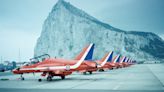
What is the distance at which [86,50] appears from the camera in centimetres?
3600

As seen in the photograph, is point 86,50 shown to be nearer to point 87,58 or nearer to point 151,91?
point 87,58

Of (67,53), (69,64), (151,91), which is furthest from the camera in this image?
(67,53)

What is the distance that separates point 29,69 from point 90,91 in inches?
606

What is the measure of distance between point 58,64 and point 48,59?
202 cm

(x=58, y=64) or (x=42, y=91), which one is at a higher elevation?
(x=58, y=64)

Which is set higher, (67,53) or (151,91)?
(67,53)

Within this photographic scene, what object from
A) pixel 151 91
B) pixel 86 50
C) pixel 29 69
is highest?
pixel 86 50

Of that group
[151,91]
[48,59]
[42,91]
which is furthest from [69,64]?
[151,91]

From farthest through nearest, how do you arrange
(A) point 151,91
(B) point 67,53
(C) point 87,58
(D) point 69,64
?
1. (B) point 67,53
2. (C) point 87,58
3. (D) point 69,64
4. (A) point 151,91

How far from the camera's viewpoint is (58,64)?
30.0 metres

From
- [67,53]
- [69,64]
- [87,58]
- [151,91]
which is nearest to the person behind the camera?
[151,91]

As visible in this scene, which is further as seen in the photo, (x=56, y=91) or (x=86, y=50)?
(x=86, y=50)

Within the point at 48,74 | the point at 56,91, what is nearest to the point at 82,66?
the point at 48,74

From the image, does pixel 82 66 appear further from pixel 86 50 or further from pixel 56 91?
pixel 56 91
